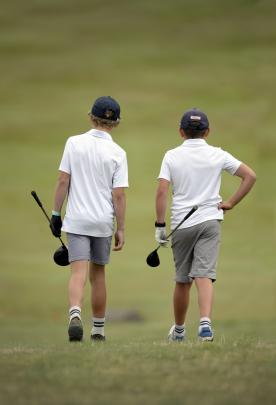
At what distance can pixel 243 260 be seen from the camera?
22438mm

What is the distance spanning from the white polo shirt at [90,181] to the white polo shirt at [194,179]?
0.34m

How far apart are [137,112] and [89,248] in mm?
17195

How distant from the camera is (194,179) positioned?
8.77m

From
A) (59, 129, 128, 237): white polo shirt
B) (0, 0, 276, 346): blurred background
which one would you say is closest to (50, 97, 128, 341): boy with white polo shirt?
(59, 129, 128, 237): white polo shirt

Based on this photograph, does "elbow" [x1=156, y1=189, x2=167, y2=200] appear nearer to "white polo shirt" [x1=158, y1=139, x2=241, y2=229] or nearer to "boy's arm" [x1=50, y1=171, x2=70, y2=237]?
"white polo shirt" [x1=158, y1=139, x2=241, y2=229]

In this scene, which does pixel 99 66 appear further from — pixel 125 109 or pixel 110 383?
pixel 110 383

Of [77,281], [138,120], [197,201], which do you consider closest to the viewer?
[77,281]

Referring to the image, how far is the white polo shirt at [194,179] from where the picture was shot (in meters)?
8.77

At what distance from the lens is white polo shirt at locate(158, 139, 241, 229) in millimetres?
A: 8766

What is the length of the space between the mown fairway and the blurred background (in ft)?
0.09

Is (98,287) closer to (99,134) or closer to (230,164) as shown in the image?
(99,134)

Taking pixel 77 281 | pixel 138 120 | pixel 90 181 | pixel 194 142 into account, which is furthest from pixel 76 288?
pixel 138 120

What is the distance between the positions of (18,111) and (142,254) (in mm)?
4933

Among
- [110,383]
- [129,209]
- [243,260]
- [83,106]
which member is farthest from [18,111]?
[110,383]
